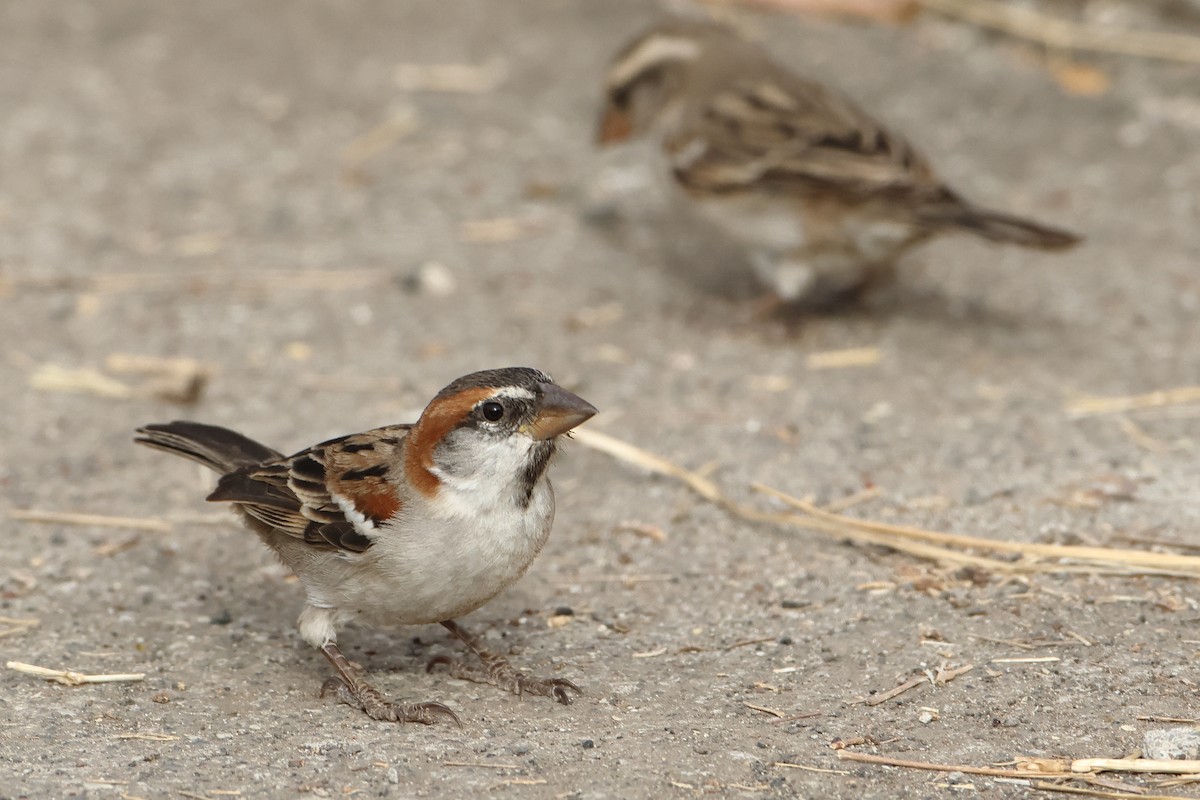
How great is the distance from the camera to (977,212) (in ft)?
22.6

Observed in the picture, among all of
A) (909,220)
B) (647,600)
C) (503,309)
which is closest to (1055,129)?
(909,220)

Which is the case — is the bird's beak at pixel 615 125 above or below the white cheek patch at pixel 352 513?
above

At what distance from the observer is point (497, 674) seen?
462 centimetres

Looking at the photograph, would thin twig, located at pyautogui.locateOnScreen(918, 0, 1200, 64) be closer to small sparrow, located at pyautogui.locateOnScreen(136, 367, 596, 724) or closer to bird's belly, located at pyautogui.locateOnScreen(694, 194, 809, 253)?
bird's belly, located at pyautogui.locateOnScreen(694, 194, 809, 253)

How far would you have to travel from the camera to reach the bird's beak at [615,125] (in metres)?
8.27

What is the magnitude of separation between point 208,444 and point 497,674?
128 centimetres

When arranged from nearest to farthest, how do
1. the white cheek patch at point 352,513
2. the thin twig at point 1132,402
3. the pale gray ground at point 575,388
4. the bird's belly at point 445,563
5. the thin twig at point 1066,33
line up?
the pale gray ground at point 575,388, the bird's belly at point 445,563, the white cheek patch at point 352,513, the thin twig at point 1132,402, the thin twig at point 1066,33


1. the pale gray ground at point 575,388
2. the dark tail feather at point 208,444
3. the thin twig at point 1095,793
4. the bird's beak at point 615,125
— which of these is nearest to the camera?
the thin twig at point 1095,793

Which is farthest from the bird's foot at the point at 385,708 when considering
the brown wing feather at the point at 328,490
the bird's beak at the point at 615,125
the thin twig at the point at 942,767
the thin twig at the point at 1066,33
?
the thin twig at the point at 1066,33

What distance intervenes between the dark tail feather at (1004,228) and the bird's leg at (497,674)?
329 centimetres

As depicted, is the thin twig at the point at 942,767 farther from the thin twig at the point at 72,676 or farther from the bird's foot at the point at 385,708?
the thin twig at the point at 72,676

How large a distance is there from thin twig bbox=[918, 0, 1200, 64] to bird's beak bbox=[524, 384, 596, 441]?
633cm

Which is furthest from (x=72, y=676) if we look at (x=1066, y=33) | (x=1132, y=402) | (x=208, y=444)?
(x=1066, y=33)

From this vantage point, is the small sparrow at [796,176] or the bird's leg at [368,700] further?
the small sparrow at [796,176]
